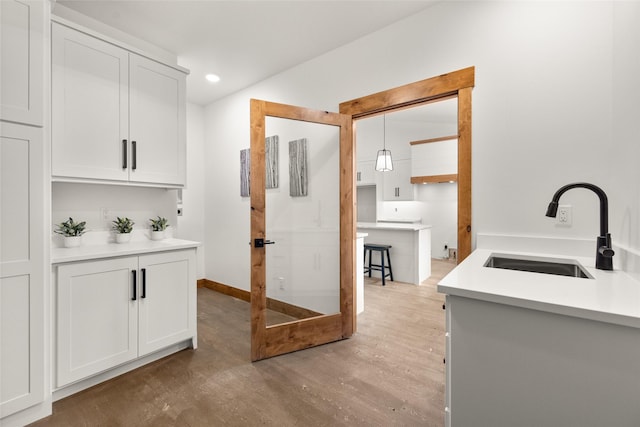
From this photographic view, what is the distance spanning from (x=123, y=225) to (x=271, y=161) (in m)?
1.35

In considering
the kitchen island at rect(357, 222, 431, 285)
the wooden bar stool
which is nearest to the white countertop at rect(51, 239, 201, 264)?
the wooden bar stool

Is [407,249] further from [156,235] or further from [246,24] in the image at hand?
[246,24]

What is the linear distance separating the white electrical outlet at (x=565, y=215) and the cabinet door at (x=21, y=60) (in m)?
3.04

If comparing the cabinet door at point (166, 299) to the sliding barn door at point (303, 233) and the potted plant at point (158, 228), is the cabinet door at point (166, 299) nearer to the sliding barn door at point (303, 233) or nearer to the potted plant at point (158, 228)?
the potted plant at point (158, 228)

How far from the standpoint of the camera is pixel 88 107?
→ 7.10 feet

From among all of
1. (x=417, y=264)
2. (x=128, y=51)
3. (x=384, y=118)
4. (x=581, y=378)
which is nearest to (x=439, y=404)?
(x=581, y=378)

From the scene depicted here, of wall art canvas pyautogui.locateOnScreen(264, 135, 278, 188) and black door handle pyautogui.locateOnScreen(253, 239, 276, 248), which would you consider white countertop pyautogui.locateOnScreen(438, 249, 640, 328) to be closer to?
black door handle pyautogui.locateOnScreen(253, 239, 276, 248)

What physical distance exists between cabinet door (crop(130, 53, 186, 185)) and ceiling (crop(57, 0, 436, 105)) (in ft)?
1.20

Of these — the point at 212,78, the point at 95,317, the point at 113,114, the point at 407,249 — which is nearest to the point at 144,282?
the point at 95,317

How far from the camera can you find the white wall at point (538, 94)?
4.91 ft

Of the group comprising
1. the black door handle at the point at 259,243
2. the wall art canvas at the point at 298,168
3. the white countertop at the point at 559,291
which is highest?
the wall art canvas at the point at 298,168

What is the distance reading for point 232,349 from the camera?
8.13 ft

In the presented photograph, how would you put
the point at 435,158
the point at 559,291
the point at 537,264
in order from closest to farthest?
the point at 559,291 < the point at 537,264 < the point at 435,158

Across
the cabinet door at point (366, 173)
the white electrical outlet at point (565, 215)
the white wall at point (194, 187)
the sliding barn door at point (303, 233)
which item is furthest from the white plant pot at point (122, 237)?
the cabinet door at point (366, 173)
